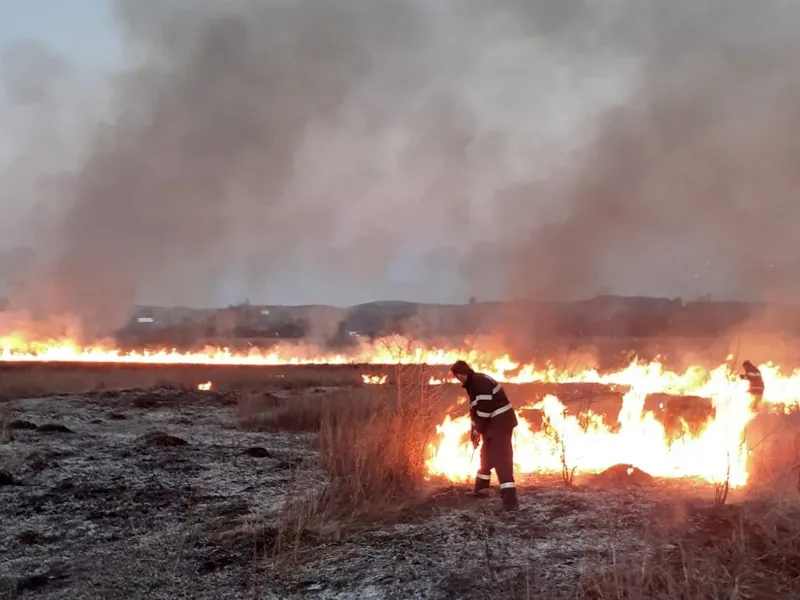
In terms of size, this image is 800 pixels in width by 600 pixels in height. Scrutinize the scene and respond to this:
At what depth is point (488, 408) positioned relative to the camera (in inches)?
340

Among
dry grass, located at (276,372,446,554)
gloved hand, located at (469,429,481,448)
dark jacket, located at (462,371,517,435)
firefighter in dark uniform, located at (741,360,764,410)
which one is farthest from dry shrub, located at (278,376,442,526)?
firefighter in dark uniform, located at (741,360,764,410)

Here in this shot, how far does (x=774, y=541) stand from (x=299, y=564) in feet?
15.2

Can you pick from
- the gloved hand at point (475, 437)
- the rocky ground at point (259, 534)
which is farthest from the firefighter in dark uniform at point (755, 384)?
the gloved hand at point (475, 437)

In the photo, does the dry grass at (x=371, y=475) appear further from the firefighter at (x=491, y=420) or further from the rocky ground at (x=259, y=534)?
the firefighter at (x=491, y=420)

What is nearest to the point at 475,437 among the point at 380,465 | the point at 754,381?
the point at 380,465

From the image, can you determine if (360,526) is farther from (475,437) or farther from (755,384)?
(755,384)

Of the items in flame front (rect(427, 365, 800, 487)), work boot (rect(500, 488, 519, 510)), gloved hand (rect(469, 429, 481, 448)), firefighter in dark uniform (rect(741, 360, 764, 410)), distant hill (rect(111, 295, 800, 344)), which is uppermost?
distant hill (rect(111, 295, 800, 344))

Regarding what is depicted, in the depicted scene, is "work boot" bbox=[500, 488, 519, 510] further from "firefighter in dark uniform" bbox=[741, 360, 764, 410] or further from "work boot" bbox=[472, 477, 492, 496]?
"firefighter in dark uniform" bbox=[741, 360, 764, 410]

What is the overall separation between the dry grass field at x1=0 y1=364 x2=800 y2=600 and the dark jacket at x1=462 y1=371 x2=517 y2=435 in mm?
947

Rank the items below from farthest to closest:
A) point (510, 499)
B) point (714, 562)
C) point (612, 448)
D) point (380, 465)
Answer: point (612, 448) → point (380, 465) → point (510, 499) → point (714, 562)

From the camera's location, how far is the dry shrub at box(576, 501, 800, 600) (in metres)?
5.68

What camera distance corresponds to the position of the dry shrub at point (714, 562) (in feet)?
18.6

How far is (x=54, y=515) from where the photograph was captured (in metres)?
8.81

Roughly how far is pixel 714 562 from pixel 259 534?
15.1ft
